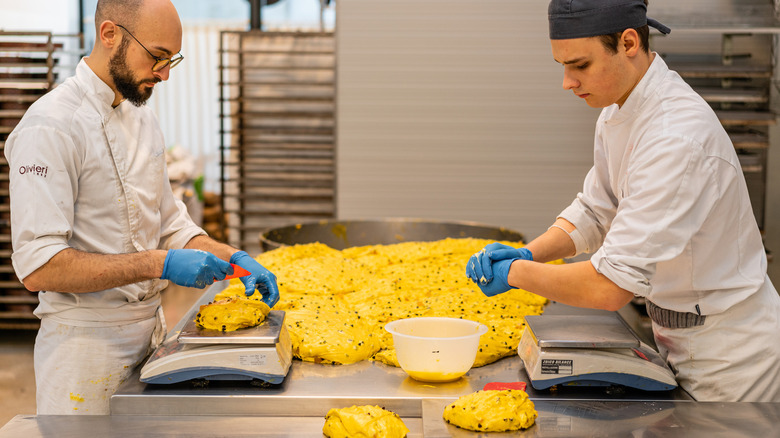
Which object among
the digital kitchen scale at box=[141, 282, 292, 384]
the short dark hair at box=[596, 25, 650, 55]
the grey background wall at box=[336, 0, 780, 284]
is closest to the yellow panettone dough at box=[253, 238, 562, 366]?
the digital kitchen scale at box=[141, 282, 292, 384]

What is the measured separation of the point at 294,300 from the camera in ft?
7.09

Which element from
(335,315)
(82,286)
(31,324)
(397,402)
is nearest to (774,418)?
(397,402)

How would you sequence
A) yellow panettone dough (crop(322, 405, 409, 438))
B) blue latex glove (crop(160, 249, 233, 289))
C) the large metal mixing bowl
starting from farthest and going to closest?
the large metal mixing bowl < blue latex glove (crop(160, 249, 233, 289)) < yellow panettone dough (crop(322, 405, 409, 438))

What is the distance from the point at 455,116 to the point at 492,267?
2.19m

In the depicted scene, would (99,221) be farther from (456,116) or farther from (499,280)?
(456,116)

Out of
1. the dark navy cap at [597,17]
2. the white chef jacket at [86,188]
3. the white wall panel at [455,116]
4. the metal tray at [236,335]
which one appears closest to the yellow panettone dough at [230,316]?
the metal tray at [236,335]

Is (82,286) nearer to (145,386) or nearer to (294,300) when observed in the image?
(145,386)

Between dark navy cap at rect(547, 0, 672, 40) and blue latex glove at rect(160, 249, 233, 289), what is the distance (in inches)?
38.4

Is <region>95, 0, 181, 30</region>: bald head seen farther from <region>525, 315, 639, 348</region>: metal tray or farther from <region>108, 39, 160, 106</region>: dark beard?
<region>525, 315, 639, 348</region>: metal tray

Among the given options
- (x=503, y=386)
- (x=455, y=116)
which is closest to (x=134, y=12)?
(x=503, y=386)

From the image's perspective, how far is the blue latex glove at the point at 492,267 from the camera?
1666mm

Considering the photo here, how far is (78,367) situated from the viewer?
69.7 inches

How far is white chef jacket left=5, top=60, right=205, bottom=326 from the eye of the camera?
1.63 m

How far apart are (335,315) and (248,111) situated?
400 cm
